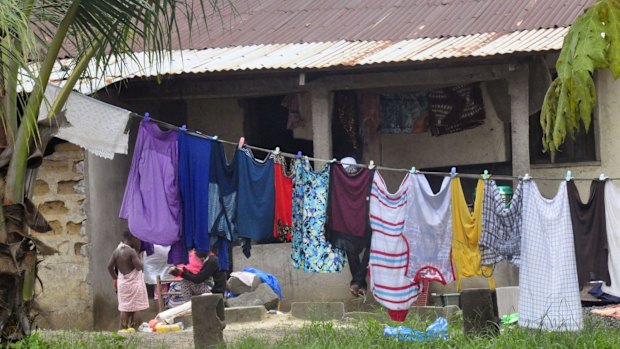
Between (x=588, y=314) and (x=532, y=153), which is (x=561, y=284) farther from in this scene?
(x=532, y=153)

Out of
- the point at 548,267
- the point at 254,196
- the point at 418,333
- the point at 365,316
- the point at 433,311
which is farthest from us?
the point at 433,311

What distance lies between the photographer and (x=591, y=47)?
723 cm

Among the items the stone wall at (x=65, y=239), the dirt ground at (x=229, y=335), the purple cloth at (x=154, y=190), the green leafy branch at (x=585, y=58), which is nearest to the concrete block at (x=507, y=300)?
the dirt ground at (x=229, y=335)

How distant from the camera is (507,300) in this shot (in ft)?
37.3

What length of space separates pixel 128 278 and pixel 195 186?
1965mm

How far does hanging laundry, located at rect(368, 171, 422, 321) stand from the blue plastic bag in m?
0.86

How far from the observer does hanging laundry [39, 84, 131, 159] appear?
1018 centimetres

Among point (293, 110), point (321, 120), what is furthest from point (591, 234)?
point (293, 110)

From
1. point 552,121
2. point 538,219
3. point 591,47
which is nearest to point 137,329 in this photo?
point 538,219

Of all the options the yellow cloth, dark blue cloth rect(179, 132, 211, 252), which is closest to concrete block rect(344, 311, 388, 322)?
the yellow cloth

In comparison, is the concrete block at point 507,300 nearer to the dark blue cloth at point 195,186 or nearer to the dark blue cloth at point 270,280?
the dark blue cloth at point 270,280

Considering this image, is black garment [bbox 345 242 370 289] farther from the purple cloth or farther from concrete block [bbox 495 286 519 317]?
the purple cloth

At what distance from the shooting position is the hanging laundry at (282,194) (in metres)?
10.8

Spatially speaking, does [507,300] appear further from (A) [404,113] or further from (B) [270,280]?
(A) [404,113]
